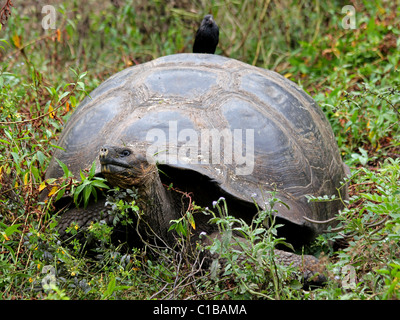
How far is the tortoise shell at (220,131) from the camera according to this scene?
2.96m

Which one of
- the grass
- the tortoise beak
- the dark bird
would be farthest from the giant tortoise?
the dark bird

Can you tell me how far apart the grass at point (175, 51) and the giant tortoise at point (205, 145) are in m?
0.16

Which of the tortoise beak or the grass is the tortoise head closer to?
the tortoise beak

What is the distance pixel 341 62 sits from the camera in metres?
5.65

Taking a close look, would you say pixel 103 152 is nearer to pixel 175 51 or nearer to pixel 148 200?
pixel 148 200

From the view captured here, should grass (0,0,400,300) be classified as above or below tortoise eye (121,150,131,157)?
below

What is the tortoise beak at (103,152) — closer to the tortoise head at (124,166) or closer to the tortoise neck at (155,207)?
the tortoise head at (124,166)

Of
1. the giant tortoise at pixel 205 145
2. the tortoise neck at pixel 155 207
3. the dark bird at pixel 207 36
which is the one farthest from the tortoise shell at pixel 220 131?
the dark bird at pixel 207 36

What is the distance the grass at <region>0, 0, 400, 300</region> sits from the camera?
8.45ft

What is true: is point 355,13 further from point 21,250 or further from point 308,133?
point 21,250

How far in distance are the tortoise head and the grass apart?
0.13m

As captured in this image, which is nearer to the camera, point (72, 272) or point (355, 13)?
point (72, 272)

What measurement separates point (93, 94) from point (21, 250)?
1.29m
